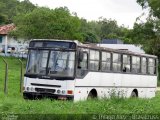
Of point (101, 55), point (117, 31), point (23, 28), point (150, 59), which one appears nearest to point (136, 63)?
point (150, 59)

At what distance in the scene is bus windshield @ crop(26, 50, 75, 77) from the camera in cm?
1881

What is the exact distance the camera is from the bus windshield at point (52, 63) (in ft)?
61.7

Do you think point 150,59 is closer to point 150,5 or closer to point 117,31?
point 150,5

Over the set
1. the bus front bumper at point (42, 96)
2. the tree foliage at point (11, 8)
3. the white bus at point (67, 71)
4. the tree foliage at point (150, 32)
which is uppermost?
the tree foliage at point (11, 8)

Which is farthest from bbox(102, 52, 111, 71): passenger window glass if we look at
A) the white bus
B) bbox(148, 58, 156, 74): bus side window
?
bbox(148, 58, 156, 74): bus side window

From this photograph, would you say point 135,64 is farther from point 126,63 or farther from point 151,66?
point 151,66

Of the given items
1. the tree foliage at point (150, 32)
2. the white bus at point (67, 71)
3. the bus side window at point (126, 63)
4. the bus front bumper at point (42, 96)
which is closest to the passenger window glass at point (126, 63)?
the bus side window at point (126, 63)

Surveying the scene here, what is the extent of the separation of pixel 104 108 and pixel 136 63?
1297cm

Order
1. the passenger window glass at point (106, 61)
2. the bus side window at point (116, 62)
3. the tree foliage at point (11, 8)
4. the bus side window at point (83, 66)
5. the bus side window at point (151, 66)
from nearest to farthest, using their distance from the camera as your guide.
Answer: the bus side window at point (83, 66) → the passenger window glass at point (106, 61) → the bus side window at point (116, 62) → the bus side window at point (151, 66) → the tree foliage at point (11, 8)

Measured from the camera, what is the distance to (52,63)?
18.9m

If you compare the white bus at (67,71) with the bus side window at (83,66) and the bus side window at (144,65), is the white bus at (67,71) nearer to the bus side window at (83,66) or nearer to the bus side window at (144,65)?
the bus side window at (83,66)

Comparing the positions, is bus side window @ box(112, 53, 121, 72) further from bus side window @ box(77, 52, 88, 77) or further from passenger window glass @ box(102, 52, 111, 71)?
bus side window @ box(77, 52, 88, 77)

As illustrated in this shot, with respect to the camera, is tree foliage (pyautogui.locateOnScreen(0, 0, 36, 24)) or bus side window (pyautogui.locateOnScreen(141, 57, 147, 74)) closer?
bus side window (pyautogui.locateOnScreen(141, 57, 147, 74))

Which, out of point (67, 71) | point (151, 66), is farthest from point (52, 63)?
point (151, 66)
